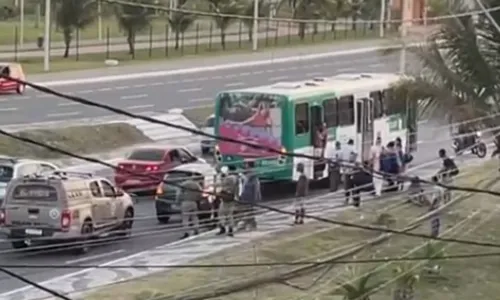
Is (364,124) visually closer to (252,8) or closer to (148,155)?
(148,155)

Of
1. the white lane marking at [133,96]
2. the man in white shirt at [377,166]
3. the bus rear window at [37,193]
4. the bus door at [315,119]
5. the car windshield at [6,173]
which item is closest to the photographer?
the bus rear window at [37,193]

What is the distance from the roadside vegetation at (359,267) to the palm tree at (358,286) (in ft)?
0.06

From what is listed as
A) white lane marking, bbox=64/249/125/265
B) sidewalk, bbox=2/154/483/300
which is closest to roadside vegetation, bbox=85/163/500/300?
sidewalk, bbox=2/154/483/300

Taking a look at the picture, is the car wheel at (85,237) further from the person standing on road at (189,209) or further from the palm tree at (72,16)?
the palm tree at (72,16)

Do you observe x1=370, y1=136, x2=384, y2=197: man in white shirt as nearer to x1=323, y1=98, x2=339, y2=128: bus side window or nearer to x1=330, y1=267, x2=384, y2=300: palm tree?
x1=323, y1=98, x2=339, y2=128: bus side window

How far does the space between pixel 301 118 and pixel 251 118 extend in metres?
1.09

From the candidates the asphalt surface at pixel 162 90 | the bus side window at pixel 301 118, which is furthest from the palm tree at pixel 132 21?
the bus side window at pixel 301 118

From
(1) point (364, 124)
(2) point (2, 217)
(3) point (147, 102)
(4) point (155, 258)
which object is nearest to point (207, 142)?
(1) point (364, 124)

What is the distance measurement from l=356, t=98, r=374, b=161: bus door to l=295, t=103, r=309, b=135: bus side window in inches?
88.4

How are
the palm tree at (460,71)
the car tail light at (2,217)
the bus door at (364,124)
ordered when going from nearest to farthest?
the palm tree at (460,71) < the car tail light at (2,217) < the bus door at (364,124)

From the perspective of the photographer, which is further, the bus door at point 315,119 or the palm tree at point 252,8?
the palm tree at point 252,8

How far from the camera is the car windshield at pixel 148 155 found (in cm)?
2784

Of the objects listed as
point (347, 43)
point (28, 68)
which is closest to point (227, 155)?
point (28, 68)

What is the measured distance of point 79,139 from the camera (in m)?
34.3
